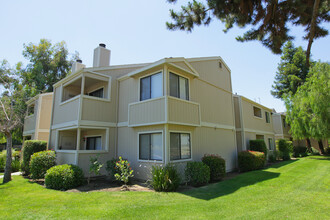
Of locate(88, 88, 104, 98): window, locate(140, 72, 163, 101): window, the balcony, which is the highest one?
locate(88, 88, 104, 98): window

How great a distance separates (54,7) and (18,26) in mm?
3502

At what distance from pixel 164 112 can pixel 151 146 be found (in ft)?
6.68

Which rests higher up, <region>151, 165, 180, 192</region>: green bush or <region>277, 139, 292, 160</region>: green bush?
<region>277, 139, 292, 160</region>: green bush

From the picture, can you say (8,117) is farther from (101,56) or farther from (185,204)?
(185,204)

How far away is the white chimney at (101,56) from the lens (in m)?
14.0

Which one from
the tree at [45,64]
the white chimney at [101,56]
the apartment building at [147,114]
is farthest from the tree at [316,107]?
the tree at [45,64]

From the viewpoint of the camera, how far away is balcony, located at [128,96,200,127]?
30.1 feet

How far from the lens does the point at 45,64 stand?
94.8 feet

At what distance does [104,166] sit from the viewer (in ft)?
36.7

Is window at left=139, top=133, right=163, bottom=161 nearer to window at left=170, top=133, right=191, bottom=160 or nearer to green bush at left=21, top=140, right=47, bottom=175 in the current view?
window at left=170, top=133, right=191, bottom=160

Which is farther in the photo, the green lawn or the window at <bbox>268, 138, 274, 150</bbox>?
the window at <bbox>268, 138, 274, 150</bbox>

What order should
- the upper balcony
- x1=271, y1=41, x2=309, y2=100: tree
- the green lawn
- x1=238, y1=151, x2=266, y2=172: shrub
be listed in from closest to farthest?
the green lawn < the upper balcony < x1=238, y1=151, x2=266, y2=172: shrub < x1=271, y1=41, x2=309, y2=100: tree

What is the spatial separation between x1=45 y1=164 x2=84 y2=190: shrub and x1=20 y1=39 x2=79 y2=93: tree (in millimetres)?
22733

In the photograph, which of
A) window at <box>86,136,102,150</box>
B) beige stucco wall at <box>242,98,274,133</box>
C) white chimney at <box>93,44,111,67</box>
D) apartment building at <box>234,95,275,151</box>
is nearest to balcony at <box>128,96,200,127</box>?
window at <box>86,136,102,150</box>
